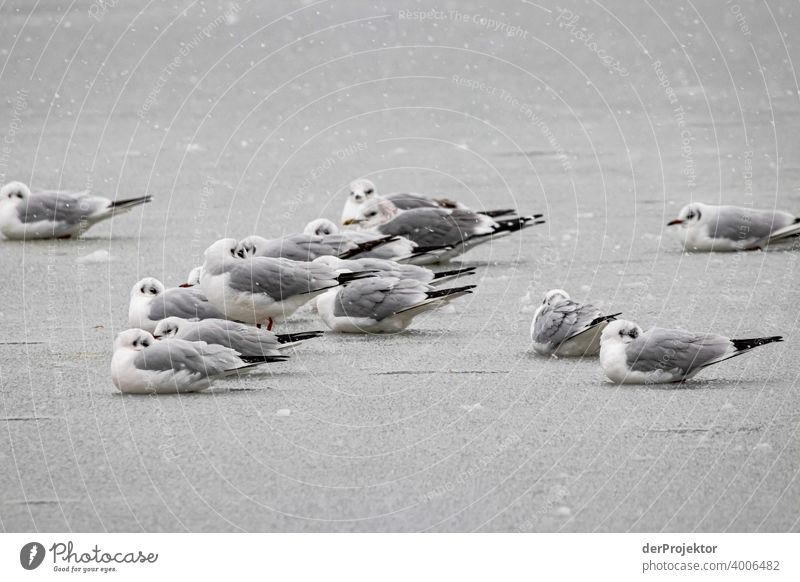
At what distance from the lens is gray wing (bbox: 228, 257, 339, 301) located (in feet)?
16.6

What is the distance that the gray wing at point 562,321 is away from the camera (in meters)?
4.78

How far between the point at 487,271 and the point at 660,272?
0.80 m

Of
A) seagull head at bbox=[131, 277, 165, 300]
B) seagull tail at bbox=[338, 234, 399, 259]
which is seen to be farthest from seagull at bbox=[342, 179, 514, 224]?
seagull head at bbox=[131, 277, 165, 300]

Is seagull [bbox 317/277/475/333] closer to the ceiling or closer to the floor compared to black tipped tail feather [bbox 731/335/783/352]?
closer to the floor

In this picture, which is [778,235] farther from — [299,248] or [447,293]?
[299,248]

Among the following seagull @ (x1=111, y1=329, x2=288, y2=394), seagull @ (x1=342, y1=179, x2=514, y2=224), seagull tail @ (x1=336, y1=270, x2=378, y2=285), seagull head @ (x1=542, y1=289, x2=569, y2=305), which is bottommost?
seagull @ (x1=111, y1=329, x2=288, y2=394)

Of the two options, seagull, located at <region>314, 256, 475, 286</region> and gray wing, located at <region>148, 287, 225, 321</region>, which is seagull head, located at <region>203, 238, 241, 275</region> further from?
seagull, located at <region>314, 256, 475, 286</region>

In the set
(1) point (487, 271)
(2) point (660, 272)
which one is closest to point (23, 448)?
(1) point (487, 271)

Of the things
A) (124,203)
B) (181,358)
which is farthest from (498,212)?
(181,358)

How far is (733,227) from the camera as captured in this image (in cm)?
641

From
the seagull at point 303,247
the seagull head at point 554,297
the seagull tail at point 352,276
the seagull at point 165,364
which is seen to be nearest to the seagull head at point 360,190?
the seagull at point 303,247

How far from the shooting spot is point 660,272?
623 centimetres
